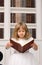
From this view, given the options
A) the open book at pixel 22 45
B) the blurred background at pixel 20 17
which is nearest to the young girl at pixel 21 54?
the open book at pixel 22 45

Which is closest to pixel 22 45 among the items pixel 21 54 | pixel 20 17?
pixel 21 54

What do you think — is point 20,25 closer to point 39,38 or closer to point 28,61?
point 28,61

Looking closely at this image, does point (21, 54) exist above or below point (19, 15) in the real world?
below

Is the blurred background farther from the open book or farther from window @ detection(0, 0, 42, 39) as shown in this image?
the open book

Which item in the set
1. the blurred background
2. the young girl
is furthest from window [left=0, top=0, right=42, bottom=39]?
the young girl

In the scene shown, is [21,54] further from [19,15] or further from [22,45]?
[19,15]

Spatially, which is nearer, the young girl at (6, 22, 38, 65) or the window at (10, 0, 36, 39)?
the young girl at (6, 22, 38, 65)

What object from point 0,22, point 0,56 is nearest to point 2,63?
point 0,56

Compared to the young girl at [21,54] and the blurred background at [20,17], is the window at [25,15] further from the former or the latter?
the young girl at [21,54]

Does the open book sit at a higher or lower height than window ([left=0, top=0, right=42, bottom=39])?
lower

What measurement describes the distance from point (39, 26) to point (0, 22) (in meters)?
0.60

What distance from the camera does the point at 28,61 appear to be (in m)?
2.73

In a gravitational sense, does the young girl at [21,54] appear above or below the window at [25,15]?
below

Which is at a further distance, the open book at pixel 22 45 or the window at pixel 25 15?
the window at pixel 25 15
